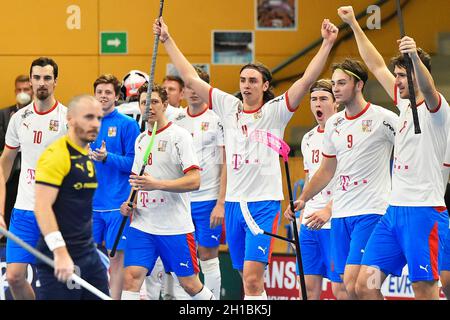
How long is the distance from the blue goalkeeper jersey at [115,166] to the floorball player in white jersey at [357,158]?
1928mm

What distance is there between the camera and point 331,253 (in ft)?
35.7

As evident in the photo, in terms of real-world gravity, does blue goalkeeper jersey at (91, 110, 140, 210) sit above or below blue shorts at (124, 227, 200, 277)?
above

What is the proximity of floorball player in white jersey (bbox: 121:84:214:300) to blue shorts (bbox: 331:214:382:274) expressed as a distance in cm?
119

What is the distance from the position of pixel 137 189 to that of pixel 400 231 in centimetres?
237

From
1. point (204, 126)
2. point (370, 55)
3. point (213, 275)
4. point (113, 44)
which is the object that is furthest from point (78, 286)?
Result: point (113, 44)

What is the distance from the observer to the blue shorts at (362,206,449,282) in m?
9.45

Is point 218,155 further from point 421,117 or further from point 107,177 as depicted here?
point 421,117

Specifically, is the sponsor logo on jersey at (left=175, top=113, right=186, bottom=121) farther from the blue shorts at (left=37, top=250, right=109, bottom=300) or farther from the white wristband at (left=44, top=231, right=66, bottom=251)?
the white wristband at (left=44, top=231, right=66, bottom=251)

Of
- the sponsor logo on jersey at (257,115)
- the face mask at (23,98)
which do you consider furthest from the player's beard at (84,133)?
the face mask at (23,98)

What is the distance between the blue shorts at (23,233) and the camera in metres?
10.6

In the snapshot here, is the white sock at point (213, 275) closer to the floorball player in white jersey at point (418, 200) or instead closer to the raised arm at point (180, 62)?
the raised arm at point (180, 62)

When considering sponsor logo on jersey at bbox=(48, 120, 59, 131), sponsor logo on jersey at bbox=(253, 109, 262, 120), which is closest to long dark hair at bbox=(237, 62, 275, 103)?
sponsor logo on jersey at bbox=(253, 109, 262, 120)
